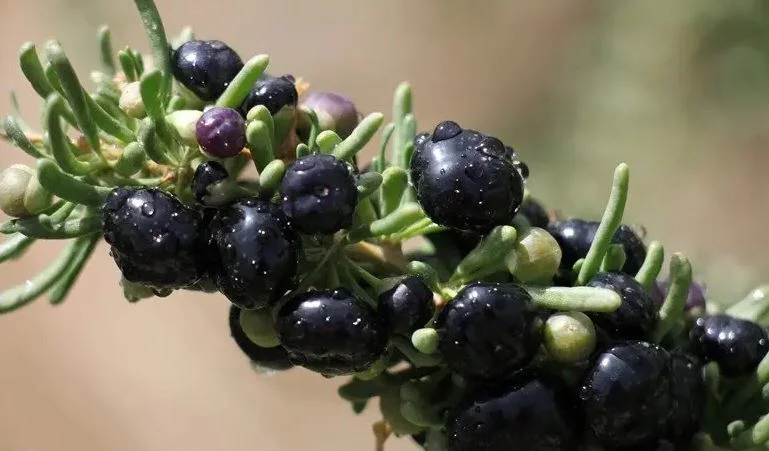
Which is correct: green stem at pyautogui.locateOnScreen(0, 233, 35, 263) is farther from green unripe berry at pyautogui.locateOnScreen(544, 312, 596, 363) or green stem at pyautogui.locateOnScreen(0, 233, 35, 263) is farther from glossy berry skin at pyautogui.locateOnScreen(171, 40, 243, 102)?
green unripe berry at pyautogui.locateOnScreen(544, 312, 596, 363)

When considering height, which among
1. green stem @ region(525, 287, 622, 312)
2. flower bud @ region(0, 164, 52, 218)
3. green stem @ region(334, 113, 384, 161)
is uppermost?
green stem @ region(334, 113, 384, 161)

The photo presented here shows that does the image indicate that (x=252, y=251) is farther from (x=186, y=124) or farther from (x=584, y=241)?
(x=584, y=241)

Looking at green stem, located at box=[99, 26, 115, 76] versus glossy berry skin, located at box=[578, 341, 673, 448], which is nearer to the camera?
glossy berry skin, located at box=[578, 341, 673, 448]

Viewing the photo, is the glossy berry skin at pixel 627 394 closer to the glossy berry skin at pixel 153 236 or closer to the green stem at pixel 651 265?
the green stem at pixel 651 265

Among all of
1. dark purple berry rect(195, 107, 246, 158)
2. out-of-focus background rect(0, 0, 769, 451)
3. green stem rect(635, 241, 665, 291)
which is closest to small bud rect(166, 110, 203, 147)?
dark purple berry rect(195, 107, 246, 158)

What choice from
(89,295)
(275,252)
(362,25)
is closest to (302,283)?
(275,252)

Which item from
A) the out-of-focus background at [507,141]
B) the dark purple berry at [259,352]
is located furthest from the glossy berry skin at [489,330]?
the out-of-focus background at [507,141]

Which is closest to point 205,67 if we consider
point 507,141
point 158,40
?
point 158,40
